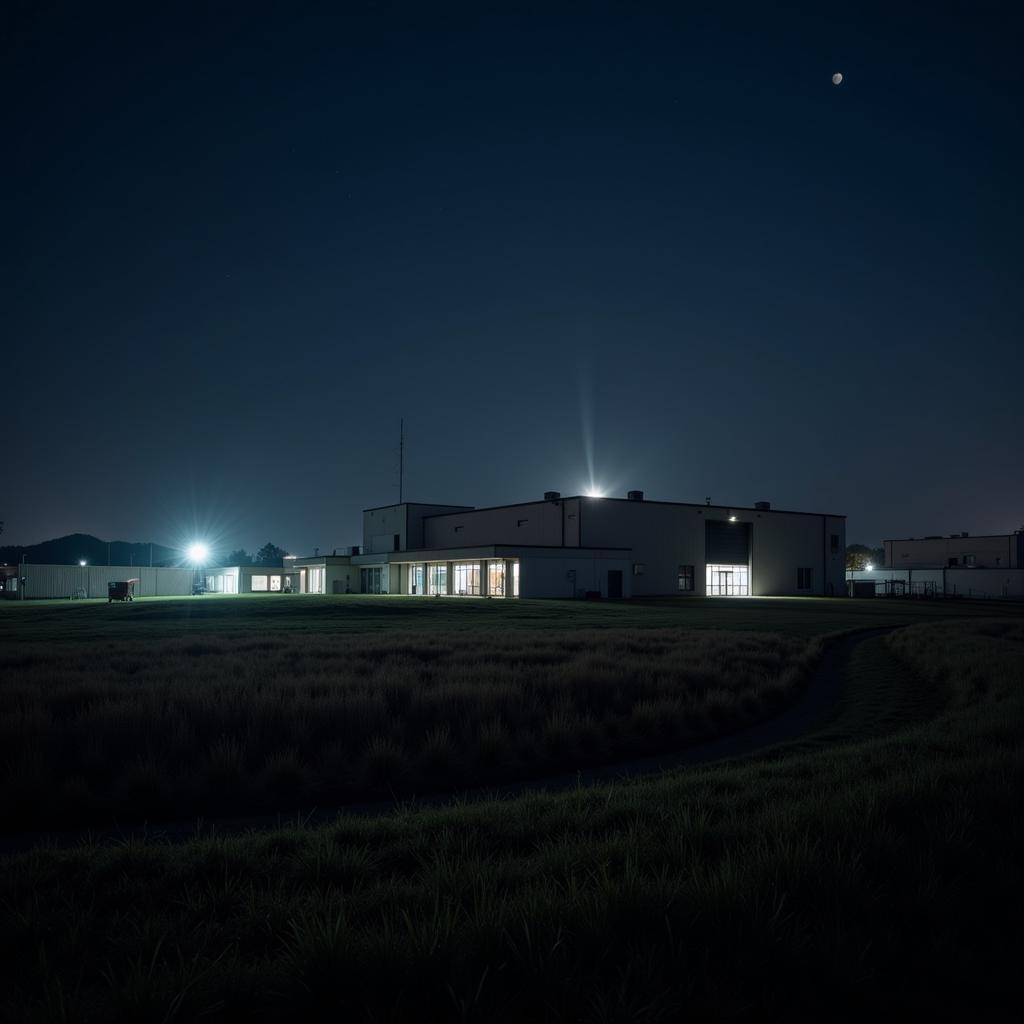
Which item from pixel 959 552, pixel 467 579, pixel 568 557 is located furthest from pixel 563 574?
pixel 959 552

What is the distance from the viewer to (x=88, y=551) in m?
152

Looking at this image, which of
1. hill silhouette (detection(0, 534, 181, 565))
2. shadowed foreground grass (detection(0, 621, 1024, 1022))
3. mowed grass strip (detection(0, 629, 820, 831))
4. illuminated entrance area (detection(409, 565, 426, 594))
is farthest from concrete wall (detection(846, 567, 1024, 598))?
hill silhouette (detection(0, 534, 181, 565))

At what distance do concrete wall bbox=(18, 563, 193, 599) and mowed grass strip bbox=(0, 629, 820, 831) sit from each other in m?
54.3

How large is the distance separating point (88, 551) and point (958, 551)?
155 meters

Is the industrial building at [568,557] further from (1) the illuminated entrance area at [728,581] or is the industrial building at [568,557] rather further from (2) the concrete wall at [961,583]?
(2) the concrete wall at [961,583]

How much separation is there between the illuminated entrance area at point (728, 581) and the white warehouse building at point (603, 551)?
9 centimetres

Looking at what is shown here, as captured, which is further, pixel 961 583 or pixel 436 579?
pixel 961 583

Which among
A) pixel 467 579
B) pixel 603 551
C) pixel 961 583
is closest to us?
pixel 603 551

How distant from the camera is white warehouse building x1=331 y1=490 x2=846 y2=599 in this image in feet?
173

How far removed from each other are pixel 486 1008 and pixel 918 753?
6.35 metres

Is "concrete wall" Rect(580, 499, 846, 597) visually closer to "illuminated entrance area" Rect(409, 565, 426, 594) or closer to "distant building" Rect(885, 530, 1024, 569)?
"illuminated entrance area" Rect(409, 565, 426, 594)

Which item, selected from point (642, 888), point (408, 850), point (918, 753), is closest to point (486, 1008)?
point (642, 888)

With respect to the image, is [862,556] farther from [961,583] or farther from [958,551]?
[961,583]

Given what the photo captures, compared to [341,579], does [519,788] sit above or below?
above
